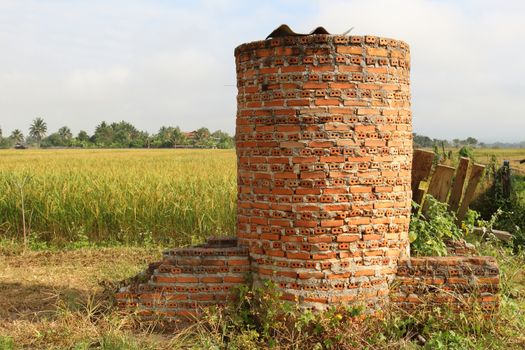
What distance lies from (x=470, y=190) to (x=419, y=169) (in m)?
1.52

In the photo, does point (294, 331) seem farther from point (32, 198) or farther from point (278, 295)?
point (32, 198)

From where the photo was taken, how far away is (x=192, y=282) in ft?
14.8

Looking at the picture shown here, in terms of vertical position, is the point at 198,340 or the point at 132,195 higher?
the point at 132,195

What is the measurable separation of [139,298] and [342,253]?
2063mm

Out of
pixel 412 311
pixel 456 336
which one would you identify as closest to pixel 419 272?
pixel 412 311

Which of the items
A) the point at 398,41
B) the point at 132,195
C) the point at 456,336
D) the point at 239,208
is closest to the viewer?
the point at 456,336

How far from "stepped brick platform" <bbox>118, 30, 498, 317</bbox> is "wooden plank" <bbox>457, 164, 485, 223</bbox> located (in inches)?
90.1

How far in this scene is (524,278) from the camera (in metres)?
6.39

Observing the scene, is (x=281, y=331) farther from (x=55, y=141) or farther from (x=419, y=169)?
(x=55, y=141)

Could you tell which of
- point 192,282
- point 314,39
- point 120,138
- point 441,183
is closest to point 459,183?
point 441,183

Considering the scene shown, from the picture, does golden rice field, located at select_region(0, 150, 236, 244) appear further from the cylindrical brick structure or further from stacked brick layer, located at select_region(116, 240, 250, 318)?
the cylindrical brick structure

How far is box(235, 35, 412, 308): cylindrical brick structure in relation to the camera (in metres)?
4.08

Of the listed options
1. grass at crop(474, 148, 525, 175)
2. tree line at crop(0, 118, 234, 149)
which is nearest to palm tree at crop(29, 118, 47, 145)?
tree line at crop(0, 118, 234, 149)

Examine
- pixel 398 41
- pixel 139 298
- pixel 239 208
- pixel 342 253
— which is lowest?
pixel 139 298
